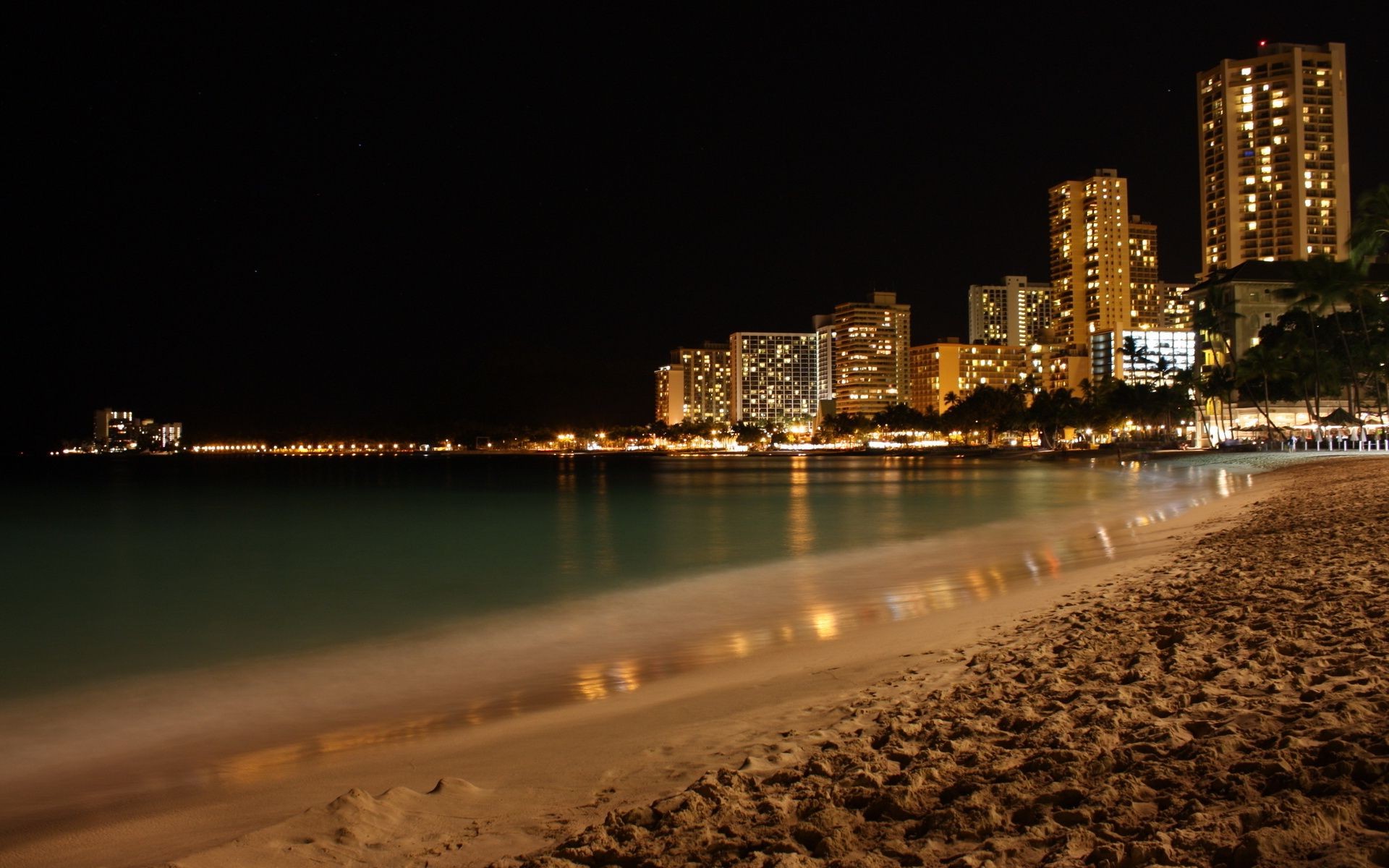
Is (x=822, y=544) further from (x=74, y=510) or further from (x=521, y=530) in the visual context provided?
(x=74, y=510)

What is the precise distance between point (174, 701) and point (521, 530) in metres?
21.8

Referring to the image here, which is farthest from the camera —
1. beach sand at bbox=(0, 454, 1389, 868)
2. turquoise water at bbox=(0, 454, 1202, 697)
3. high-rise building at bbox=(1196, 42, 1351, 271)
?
high-rise building at bbox=(1196, 42, 1351, 271)

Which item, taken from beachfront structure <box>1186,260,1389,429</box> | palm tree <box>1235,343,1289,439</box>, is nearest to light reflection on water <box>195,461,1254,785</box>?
palm tree <box>1235,343,1289,439</box>

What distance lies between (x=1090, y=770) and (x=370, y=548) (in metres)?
24.3

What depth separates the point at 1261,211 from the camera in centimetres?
14962

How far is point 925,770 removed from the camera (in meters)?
4.80

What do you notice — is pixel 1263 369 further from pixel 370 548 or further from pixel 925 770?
pixel 925 770

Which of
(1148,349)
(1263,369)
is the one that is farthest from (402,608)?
(1148,349)

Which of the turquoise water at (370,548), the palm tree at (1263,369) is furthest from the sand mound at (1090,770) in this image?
the palm tree at (1263,369)

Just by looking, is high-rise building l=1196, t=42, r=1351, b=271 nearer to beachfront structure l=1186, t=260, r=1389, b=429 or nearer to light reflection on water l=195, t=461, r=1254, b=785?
beachfront structure l=1186, t=260, r=1389, b=429

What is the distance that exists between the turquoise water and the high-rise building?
111 metres

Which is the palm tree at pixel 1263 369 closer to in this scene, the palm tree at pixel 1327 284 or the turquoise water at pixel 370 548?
the palm tree at pixel 1327 284

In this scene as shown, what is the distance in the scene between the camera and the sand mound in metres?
3.65

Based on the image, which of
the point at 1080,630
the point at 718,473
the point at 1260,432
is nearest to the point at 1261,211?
the point at 1260,432
